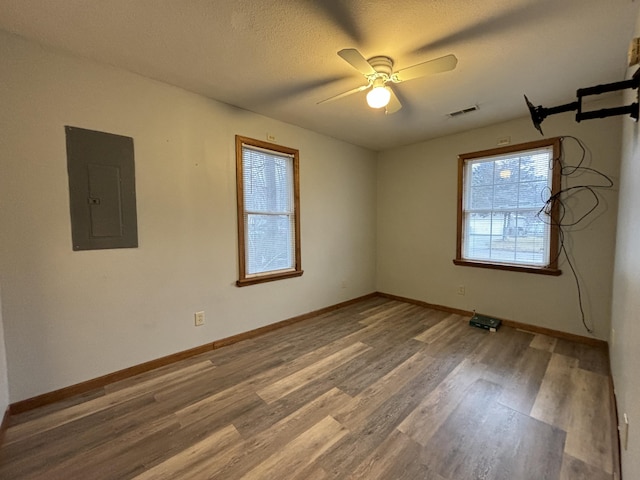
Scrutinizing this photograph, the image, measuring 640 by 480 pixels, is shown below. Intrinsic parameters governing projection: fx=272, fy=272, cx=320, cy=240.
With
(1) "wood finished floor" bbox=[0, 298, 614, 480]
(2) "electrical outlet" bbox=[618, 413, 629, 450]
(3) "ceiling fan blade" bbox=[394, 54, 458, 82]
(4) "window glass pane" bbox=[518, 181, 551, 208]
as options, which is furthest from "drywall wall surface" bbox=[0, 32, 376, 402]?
(2) "electrical outlet" bbox=[618, 413, 629, 450]

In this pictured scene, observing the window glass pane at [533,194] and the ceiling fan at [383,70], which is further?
the window glass pane at [533,194]

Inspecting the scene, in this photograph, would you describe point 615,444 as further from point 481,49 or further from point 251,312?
point 251,312

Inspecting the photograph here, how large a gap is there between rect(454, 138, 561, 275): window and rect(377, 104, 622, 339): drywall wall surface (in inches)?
4.3

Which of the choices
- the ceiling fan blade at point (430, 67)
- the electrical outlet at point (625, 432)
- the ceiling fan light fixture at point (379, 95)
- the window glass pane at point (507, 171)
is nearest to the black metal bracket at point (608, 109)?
the ceiling fan blade at point (430, 67)

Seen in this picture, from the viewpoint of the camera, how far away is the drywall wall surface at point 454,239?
272 centimetres

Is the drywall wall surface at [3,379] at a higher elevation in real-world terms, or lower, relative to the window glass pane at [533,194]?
lower

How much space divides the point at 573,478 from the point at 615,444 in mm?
446

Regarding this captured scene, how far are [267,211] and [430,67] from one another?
2113 mm

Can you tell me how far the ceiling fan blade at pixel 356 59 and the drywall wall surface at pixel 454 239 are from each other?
2345 millimetres

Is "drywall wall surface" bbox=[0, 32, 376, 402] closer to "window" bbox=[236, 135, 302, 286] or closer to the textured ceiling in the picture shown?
"window" bbox=[236, 135, 302, 286]

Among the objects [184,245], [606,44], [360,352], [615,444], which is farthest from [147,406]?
[606,44]

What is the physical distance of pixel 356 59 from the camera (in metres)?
1.72

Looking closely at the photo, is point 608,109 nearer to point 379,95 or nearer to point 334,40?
point 379,95

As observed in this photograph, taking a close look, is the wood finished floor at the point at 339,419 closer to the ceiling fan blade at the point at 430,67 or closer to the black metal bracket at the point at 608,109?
the black metal bracket at the point at 608,109
